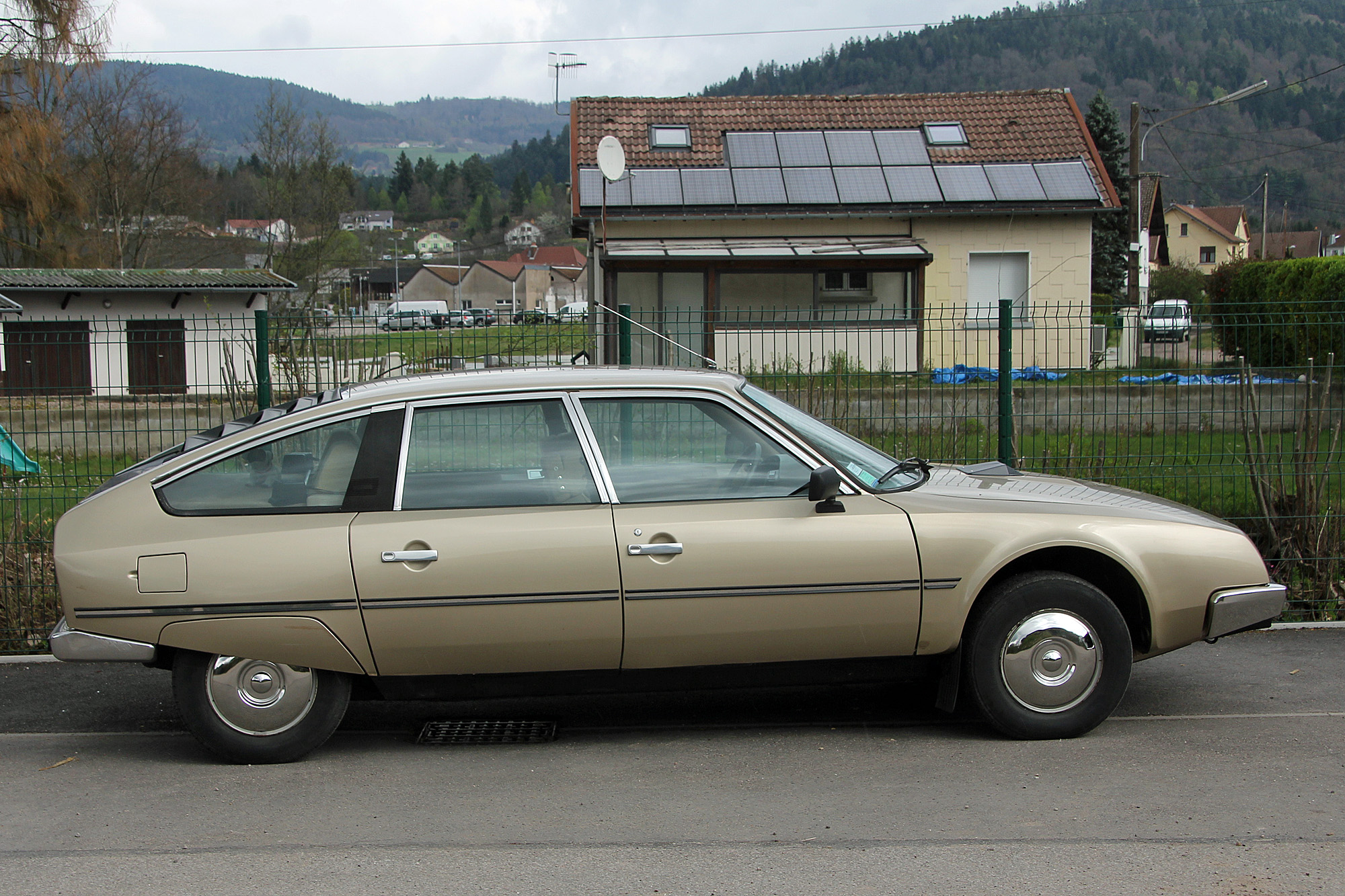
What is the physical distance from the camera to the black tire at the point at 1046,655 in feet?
15.7

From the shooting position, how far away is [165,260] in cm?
4309

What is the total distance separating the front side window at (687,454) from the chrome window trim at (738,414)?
2 centimetres

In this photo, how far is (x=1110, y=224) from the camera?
2005 inches

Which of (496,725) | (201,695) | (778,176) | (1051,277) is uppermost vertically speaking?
(778,176)

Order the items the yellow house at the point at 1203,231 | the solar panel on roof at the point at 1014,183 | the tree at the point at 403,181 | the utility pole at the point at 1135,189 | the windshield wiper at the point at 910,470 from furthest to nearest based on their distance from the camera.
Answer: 1. the tree at the point at 403,181
2. the yellow house at the point at 1203,231
3. the utility pole at the point at 1135,189
4. the solar panel on roof at the point at 1014,183
5. the windshield wiper at the point at 910,470

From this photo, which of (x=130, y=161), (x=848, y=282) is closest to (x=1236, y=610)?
(x=848, y=282)

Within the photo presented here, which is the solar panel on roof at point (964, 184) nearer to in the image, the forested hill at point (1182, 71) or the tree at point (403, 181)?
Result: the forested hill at point (1182, 71)

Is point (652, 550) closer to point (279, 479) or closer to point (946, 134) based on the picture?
point (279, 479)

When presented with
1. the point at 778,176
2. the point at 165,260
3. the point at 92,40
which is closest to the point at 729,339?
the point at 778,176

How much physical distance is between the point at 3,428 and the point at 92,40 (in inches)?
697

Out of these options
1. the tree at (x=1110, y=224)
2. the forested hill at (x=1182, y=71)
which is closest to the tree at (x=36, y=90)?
the tree at (x=1110, y=224)

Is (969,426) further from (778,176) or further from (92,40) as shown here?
(92,40)

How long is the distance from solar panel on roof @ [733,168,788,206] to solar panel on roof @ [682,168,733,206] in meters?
0.18

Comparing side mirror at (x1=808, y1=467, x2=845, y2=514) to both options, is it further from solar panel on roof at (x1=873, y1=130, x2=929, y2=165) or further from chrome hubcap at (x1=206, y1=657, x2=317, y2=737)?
solar panel on roof at (x1=873, y1=130, x2=929, y2=165)
